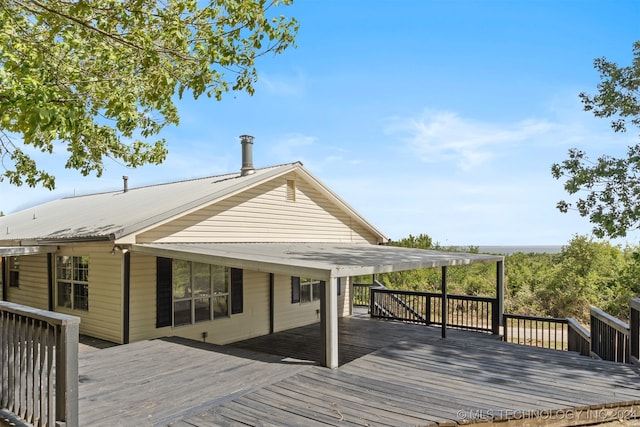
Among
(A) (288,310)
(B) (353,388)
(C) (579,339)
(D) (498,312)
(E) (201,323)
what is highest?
(B) (353,388)

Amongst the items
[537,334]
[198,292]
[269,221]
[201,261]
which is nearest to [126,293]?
[198,292]

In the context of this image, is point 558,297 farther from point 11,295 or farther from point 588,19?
point 11,295

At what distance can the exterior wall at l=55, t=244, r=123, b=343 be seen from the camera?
803 centimetres

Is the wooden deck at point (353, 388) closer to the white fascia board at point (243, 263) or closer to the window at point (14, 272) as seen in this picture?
the white fascia board at point (243, 263)

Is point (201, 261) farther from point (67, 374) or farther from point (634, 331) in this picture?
point (634, 331)

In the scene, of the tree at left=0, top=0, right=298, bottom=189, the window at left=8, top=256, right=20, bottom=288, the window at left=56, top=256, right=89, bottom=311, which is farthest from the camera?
the window at left=8, top=256, right=20, bottom=288

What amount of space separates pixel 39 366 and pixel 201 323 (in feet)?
17.0

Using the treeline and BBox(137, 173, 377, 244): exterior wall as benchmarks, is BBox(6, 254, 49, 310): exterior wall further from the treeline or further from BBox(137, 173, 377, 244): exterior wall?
the treeline

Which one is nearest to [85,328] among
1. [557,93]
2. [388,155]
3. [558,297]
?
[388,155]

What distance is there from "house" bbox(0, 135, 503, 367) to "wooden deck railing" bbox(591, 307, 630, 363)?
2.64 metres

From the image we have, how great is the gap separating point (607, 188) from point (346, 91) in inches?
373

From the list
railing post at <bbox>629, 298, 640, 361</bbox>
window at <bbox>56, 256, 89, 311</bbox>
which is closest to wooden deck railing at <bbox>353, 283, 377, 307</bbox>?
railing post at <bbox>629, 298, 640, 361</bbox>

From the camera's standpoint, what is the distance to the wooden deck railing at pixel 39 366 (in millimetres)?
3621

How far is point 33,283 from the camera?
10.7m
